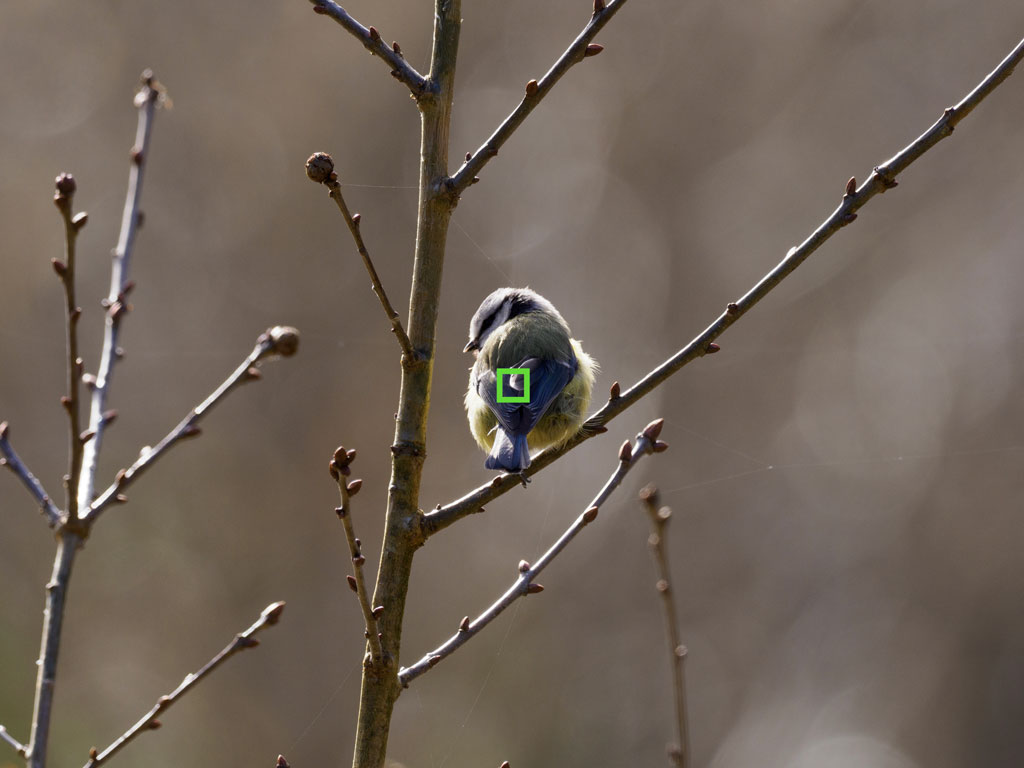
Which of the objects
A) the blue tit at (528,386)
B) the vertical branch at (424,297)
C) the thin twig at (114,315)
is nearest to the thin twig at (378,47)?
the vertical branch at (424,297)

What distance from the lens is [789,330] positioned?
8.89 metres

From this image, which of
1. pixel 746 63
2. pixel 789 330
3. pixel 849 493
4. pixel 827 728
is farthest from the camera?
pixel 746 63

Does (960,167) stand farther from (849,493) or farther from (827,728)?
(827,728)

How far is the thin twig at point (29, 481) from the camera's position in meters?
1.47

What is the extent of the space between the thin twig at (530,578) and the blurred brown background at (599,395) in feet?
17.7

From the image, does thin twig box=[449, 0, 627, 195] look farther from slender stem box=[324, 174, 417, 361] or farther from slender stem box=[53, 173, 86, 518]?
slender stem box=[53, 173, 86, 518]

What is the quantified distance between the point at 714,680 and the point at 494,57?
607 cm

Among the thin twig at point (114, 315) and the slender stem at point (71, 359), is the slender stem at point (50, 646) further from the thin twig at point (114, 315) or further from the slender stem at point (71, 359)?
the thin twig at point (114, 315)

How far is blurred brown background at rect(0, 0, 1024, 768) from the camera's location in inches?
297

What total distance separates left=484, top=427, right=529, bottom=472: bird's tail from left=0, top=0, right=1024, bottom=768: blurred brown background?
473 cm

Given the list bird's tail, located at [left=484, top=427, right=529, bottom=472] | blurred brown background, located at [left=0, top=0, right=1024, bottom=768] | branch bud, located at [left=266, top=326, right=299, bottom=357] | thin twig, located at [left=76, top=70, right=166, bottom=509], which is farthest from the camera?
blurred brown background, located at [left=0, top=0, right=1024, bottom=768]

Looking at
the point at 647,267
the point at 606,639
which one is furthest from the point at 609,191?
the point at 606,639

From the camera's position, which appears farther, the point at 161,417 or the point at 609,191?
the point at 609,191

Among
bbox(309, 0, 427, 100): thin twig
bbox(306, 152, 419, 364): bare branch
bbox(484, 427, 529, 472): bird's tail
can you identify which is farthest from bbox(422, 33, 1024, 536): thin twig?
bbox(309, 0, 427, 100): thin twig
